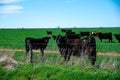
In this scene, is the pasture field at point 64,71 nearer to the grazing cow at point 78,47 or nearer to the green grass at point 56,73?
the green grass at point 56,73

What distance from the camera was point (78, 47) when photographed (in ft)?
57.7

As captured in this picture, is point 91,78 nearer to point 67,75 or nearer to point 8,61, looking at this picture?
point 67,75

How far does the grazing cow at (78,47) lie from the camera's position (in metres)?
15.8

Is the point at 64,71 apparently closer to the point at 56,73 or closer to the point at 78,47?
the point at 56,73

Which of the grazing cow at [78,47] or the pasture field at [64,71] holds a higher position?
the grazing cow at [78,47]

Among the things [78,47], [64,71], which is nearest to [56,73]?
[64,71]

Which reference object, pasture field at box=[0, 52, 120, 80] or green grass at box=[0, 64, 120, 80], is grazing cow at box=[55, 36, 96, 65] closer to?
pasture field at box=[0, 52, 120, 80]

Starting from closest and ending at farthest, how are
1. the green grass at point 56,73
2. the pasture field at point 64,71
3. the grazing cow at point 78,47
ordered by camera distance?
the green grass at point 56,73, the pasture field at point 64,71, the grazing cow at point 78,47

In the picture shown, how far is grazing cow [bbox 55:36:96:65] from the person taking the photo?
1578cm

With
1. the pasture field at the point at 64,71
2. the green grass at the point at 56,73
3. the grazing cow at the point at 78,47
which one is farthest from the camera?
the grazing cow at the point at 78,47

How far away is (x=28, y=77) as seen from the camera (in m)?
12.9

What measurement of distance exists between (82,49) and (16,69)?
14.6 feet

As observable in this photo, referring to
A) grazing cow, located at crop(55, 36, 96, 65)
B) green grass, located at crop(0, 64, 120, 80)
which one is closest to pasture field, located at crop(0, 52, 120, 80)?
green grass, located at crop(0, 64, 120, 80)

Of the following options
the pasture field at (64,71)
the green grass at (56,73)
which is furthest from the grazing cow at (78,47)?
the green grass at (56,73)
